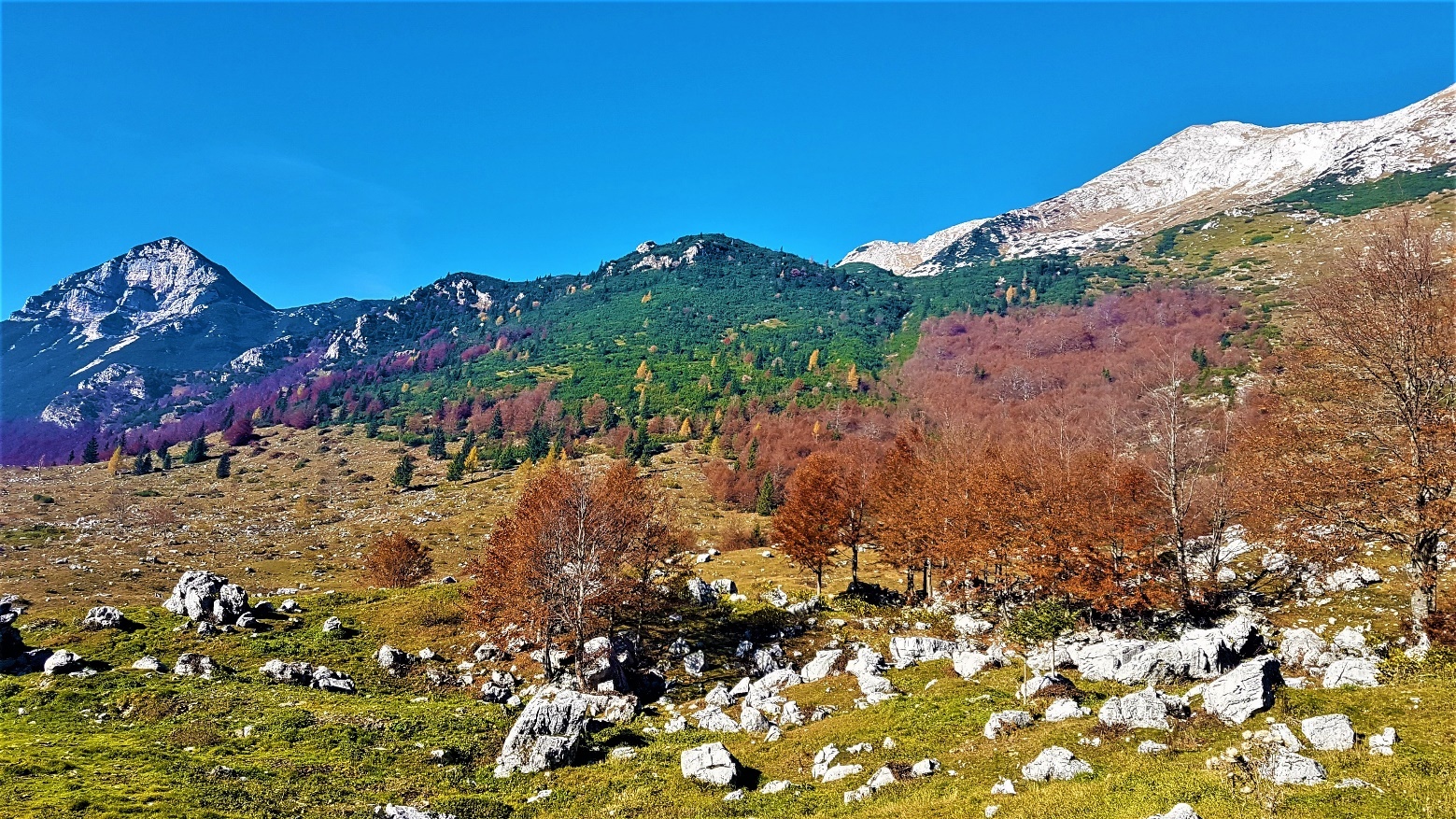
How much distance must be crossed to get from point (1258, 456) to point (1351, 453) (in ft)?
8.91

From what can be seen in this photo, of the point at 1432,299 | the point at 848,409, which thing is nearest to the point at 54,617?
the point at 1432,299

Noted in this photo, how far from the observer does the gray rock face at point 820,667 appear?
32.6 m

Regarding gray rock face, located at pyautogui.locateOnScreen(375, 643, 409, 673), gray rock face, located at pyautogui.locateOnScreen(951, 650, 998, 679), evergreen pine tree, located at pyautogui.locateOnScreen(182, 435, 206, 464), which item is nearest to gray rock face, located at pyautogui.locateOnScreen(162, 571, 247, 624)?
gray rock face, located at pyautogui.locateOnScreen(375, 643, 409, 673)

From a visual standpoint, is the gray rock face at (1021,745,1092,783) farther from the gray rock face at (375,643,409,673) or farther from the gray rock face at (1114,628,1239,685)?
the gray rock face at (375,643,409,673)

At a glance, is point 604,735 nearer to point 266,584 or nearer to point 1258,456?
point 1258,456

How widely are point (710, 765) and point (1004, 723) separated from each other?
9.51 metres

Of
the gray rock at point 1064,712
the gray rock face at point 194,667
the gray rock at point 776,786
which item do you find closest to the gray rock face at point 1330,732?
the gray rock at point 1064,712

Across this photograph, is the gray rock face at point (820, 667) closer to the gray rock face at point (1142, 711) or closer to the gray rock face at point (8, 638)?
the gray rock face at point (1142, 711)

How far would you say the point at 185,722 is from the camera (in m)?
24.9

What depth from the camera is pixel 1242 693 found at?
700 inches

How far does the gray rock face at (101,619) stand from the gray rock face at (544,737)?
2931 centimetres

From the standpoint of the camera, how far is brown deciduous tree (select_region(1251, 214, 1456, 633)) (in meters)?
23.0

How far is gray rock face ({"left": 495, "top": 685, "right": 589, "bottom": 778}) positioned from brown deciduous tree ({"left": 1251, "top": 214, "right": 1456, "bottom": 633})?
28.2 metres

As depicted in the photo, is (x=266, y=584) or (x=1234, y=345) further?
→ (x=1234, y=345)
